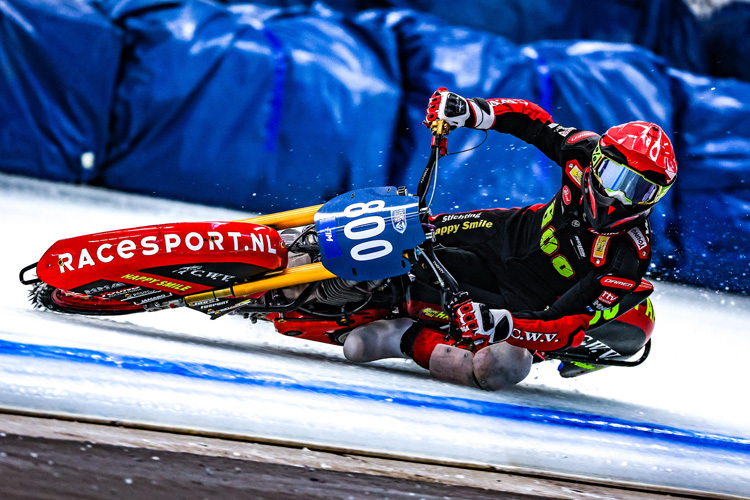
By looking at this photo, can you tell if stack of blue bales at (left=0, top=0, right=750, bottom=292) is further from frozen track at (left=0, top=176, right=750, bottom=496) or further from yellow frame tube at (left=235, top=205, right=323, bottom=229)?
yellow frame tube at (left=235, top=205, right=323, bottom=229)

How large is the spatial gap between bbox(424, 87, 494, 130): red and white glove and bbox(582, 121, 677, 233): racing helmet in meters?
0.52

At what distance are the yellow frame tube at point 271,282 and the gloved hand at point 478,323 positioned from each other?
46 cm

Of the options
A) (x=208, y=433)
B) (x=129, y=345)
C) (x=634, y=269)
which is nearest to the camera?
(x=208, y=433)

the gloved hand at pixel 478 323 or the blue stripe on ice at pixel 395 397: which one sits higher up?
the gloved hand at pixel 478 323

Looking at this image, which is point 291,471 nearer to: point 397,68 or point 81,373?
point 81,373

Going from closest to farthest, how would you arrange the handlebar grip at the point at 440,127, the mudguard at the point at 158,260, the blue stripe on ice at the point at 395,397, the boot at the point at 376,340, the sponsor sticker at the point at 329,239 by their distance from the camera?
the blue stripe on ice at the point at 395,397 → the mudguard at the point at 158,260 → the sponsor sticker at the point at 329,239 → the handlebar grip at the point at 440,127 → the boot at the point at 376,340

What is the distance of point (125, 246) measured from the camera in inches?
96.5

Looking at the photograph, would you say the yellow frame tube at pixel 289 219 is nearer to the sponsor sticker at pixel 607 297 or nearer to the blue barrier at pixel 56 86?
the sponsor sticker at pixel 607 297

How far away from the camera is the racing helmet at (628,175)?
2.46 metres

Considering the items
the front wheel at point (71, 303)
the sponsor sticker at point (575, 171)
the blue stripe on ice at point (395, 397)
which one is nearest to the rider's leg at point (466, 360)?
the blue stripe on ice at point (395, 397)

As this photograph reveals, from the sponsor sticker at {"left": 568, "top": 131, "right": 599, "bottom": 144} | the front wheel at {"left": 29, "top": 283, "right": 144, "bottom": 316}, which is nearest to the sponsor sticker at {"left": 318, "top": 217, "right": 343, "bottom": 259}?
the front wheel at {"left": 29, "top": 283, "right": 144, "bottom": 316}

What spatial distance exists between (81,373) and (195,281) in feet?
1.70

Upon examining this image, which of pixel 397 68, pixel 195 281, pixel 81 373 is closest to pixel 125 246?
pixel 195 281

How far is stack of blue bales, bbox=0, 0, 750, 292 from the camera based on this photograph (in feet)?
15.0
